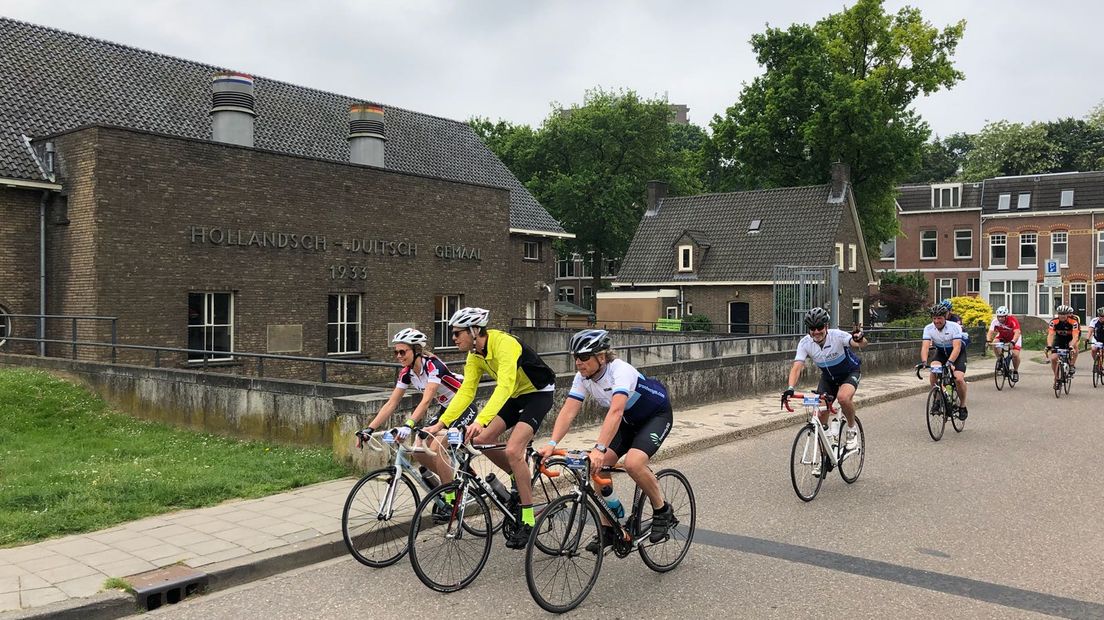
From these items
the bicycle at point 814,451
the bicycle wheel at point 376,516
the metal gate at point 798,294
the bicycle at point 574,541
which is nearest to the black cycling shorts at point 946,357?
the bicycle at point 814,451

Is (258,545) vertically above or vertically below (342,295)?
below

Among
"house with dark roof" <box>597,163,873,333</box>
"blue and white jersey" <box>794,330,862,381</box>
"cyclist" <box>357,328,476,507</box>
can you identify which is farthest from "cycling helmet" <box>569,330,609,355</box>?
"house with dark roof" <box>597,163,873,333</box>

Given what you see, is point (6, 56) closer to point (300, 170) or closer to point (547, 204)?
point (300, 170)

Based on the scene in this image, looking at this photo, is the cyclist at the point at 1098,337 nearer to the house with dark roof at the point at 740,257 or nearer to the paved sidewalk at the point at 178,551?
the house with dark roof at the point at 740,257

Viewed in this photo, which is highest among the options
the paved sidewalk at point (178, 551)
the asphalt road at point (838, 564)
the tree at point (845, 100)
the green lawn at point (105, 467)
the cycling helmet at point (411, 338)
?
the tree at point (845, 100)

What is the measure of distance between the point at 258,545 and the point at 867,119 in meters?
39.2

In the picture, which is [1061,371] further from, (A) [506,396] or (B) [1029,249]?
Result: (B) [1029,249]

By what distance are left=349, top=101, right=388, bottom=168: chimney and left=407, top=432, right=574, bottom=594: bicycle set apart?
23.2 metres

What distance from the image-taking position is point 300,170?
2203 cm

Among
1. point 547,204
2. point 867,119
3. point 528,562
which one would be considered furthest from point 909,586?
point 547,204

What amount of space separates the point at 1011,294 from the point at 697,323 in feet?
84.6

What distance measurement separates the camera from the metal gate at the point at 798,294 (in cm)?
3323

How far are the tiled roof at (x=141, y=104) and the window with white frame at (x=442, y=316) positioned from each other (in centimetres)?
403

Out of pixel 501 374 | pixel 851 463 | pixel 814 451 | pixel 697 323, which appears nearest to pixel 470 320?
pixel 501 374
